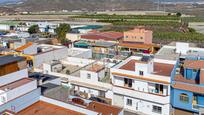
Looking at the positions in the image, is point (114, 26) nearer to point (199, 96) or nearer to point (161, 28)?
point (161, 28)

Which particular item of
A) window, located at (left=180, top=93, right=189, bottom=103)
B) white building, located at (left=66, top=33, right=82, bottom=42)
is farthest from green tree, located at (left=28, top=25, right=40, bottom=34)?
window, located at (left=180, top=93, right=189, bottom=103)

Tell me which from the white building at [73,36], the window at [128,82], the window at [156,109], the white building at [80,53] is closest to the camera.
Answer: the window at [156,109]

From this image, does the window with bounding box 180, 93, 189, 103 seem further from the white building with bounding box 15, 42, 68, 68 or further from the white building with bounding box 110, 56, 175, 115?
the white building with bounding box 15, 42, 68, 68

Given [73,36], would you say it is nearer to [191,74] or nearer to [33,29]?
[33,29]

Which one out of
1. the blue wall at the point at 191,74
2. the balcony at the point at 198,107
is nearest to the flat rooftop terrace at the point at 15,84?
the balcony at the point at 198,107

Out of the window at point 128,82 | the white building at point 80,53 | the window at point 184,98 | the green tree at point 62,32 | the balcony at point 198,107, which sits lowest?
the balcony at point 198,107

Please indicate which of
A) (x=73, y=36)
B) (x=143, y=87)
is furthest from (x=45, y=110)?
(x=73, y=36)

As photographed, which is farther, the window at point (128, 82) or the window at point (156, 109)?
the window at point (128, 82)

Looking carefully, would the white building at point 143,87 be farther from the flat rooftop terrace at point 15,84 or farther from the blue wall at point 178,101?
the flat rooftop terrace at point 15,84
